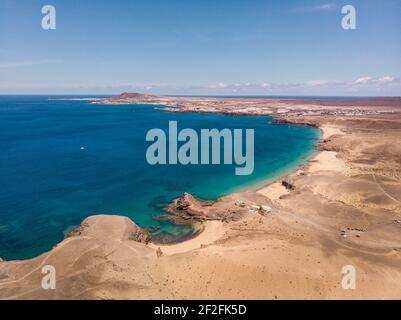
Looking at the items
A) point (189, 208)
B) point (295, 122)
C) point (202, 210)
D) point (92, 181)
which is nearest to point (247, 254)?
point (202, 210)

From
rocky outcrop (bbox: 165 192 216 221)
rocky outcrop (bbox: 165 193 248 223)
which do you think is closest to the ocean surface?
rocky outcrop (bbox: 165 192 216 221)

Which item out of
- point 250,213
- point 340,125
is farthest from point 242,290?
point 340,125

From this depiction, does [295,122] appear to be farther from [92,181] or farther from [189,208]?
[189,208]

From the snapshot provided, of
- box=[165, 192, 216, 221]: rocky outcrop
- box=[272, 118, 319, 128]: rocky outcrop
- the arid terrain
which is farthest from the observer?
box=[272, 118, 319, 128]: rocky outcrop

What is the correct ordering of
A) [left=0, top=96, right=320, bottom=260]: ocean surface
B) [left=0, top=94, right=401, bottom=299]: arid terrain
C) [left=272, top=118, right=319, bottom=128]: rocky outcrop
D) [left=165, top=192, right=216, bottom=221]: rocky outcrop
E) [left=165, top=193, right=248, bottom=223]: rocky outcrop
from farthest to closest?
[left=272, top=118, right=319, bottom=128]: rocky outcrop
[left=165, top=192, right=216, bottom=221]: rocky outcrop
[left=165, top=193, right=248, bottom=223]: rocky outcrop
[left=0, top=96, right=320, bottom=260]: ocean surface
[left=0, top=94, right=401, bottom=299]: arid terrain

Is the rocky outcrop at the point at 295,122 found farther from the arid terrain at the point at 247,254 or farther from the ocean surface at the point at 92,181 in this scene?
the arid terrain at the point at 247,254

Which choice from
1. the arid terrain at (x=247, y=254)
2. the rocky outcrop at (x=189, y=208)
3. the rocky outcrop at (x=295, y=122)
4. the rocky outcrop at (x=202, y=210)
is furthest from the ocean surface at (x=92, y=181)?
the rocky outcrop at (x=295, y=122)

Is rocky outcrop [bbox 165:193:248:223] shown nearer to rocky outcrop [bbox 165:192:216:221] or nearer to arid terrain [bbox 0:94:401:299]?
rocky outcrop [bbox 165:192:216:221]

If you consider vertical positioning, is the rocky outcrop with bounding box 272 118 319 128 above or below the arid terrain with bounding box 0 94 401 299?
above

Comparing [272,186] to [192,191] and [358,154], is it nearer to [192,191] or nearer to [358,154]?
[192,191]
